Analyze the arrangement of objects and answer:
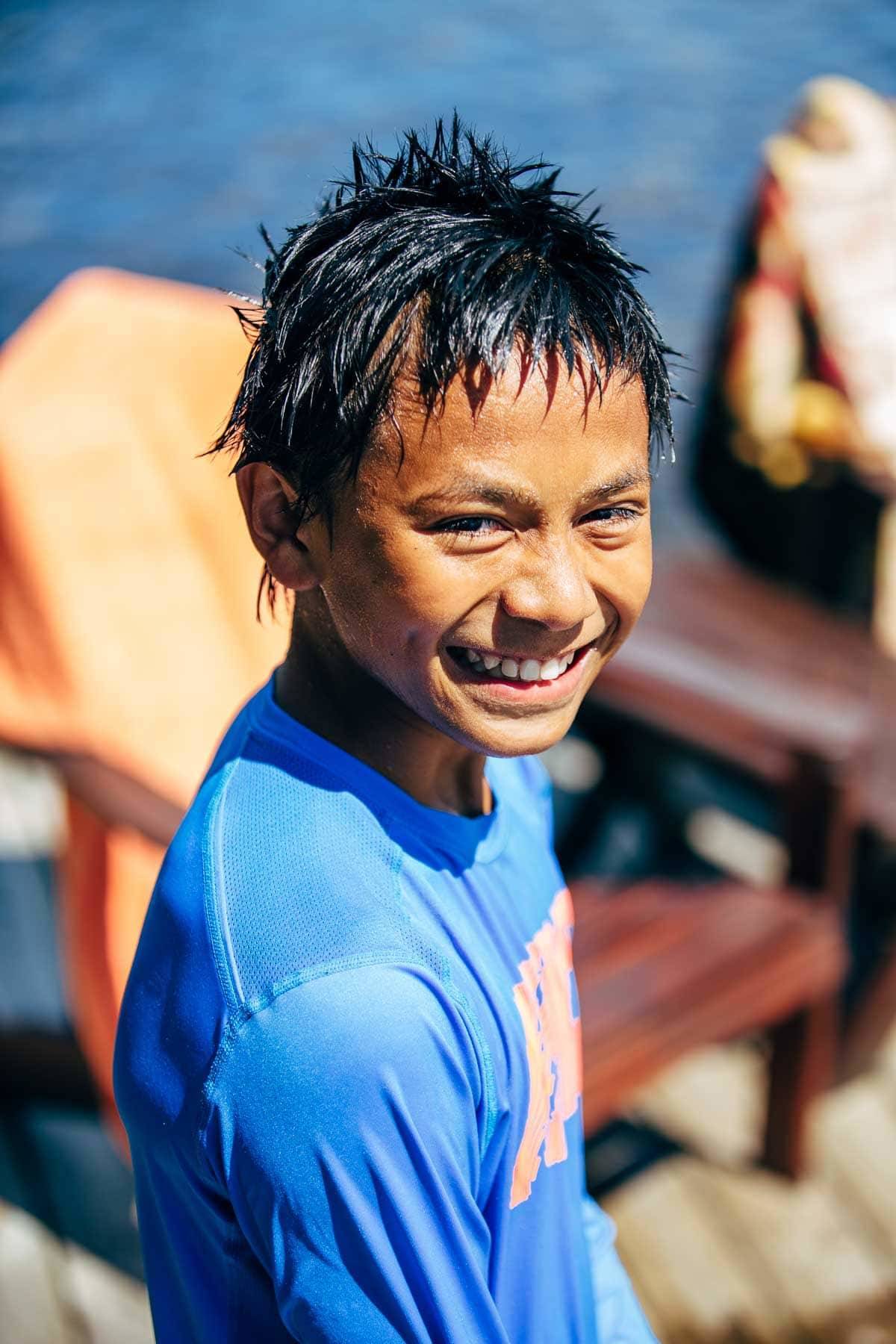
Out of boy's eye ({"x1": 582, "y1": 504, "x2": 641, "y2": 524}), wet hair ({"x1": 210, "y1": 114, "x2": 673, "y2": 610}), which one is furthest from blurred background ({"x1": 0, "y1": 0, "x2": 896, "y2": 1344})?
boy's eye ({"x1": 582, "y1": 504, "x2": 641, "y2": 524})

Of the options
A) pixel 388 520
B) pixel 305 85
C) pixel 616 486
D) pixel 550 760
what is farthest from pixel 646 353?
pixel 305 85

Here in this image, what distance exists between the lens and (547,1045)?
3.41ft

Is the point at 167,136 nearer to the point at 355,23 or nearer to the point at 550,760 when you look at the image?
the point at 355,23

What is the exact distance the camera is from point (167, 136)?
7.54m

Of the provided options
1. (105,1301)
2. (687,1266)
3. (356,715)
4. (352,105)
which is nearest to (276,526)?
(356,715)

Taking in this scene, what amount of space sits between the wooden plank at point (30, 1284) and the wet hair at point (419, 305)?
1.90 m

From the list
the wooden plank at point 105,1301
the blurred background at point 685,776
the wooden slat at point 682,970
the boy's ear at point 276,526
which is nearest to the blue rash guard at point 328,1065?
the boy's ear at point 276,526

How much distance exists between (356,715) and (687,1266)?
189 cm

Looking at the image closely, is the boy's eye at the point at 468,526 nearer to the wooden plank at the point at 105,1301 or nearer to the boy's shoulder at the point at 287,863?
the boy's shoulder at the point at 287,863

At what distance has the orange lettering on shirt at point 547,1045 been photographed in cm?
100

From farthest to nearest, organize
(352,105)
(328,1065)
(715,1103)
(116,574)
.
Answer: (352,105), (715,1103), (116,574), (328,1065)

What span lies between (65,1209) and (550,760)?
1.83 m

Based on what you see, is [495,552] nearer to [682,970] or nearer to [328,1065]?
[328,1065]

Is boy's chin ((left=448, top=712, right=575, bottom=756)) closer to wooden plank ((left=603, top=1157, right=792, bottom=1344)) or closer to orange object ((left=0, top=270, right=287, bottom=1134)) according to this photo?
orange object ((left=0, top=270, right=287, bottom=1134))
